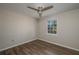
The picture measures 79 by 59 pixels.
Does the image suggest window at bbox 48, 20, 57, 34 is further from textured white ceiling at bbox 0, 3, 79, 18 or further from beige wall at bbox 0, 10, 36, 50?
beige wall at bbox 0, 10, 36, 50

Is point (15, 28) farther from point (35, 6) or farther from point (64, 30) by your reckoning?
point (64, 30)

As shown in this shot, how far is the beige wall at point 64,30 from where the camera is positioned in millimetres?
1731

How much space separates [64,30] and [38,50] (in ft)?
2.58

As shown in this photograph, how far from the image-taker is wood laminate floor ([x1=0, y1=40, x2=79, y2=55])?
61.2 inches

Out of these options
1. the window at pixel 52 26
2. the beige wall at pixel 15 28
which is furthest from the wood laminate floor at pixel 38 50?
the window at pixel 52 26

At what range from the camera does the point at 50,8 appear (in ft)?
5.19

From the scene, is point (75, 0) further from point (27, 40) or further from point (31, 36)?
point (27, 40)

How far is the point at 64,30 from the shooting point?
1.85 meters

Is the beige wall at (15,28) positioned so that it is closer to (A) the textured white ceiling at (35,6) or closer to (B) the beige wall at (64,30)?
(A) the textured white ceiling at (35,6)

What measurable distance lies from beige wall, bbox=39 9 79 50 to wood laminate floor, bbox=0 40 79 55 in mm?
122

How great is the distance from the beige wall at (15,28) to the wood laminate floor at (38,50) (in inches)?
4.1

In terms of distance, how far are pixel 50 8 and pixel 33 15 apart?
392 mm

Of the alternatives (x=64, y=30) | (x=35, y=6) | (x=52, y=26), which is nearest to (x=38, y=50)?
(x=52, y=26)
